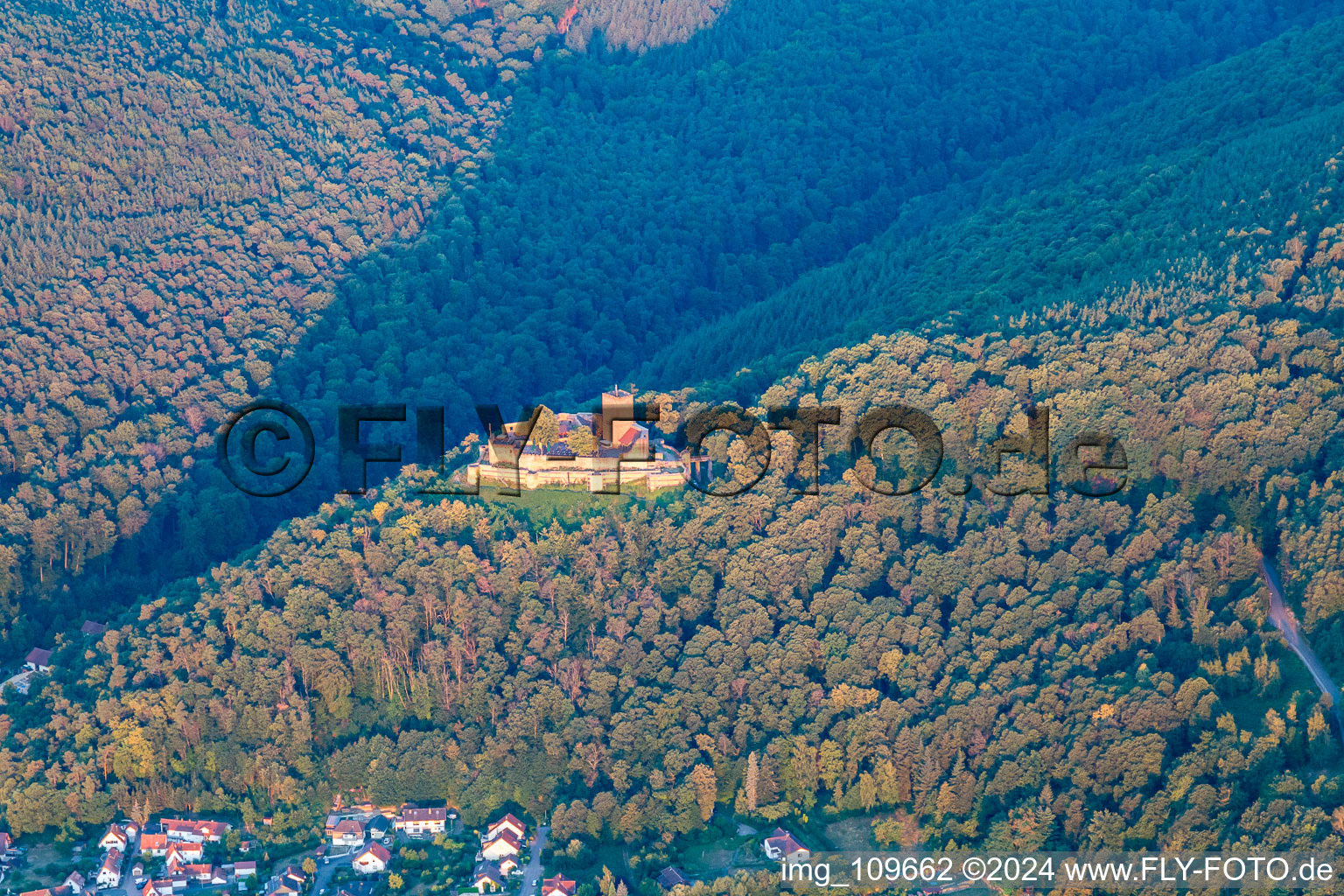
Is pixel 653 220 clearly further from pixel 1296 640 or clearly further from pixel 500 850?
pixel 1296 640

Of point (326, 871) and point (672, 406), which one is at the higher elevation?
point (672, 406)

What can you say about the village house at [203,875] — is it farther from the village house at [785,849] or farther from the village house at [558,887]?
the village house at [785,849]

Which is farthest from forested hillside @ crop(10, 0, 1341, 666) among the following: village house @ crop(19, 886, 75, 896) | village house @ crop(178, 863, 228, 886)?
village house @ crop(178, 863, 228, 886)

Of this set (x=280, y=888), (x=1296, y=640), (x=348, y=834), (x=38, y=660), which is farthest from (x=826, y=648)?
(x=38, y=660)

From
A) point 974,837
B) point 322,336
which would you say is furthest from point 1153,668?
point 322,336

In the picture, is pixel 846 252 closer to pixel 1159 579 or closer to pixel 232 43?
pixel 232 43

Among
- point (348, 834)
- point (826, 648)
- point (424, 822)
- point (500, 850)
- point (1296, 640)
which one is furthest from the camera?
point (826, 648)

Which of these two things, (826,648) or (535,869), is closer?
(535,869)
